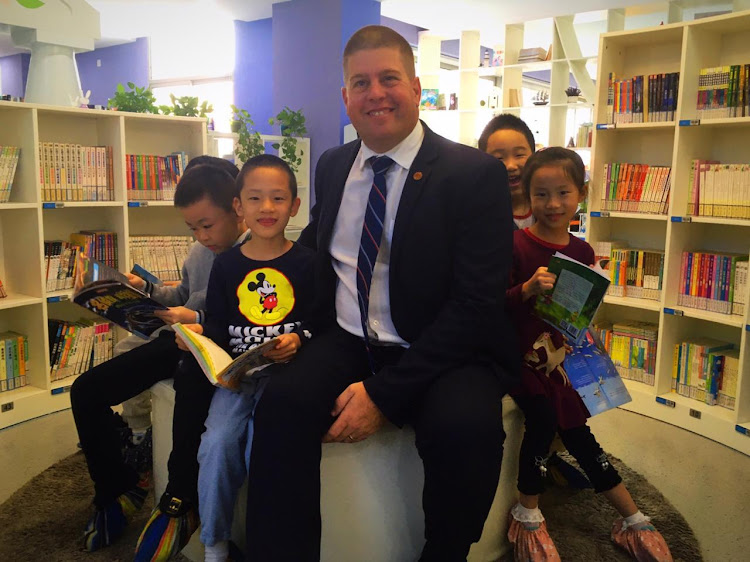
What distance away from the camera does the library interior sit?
1.78m

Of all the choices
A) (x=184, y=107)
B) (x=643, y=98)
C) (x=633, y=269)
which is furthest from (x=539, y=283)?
(x=184, y=107)

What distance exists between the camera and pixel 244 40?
862 centimetres

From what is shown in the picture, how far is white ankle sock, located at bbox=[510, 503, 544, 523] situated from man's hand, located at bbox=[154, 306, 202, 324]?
3.75ft

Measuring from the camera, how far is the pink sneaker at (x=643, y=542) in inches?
78.2

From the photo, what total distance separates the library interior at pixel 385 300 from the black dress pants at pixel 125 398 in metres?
0.01

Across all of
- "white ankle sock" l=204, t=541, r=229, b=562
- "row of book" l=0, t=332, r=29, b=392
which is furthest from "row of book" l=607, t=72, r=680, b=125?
"row of book" l=0, t=332, r=29, b=392

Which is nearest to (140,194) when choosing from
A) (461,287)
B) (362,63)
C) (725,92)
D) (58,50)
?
(58,50)

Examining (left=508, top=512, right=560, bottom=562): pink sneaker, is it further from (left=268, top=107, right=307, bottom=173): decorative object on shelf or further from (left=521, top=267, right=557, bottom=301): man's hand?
(left=268, top=107, right=307, bottom=173): decorative object on shelf

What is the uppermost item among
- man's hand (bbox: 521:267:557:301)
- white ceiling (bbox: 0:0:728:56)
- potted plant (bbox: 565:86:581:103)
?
white ceiling (bbox: 0:0:728:56)

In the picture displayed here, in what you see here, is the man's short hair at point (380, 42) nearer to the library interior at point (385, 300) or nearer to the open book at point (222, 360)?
the library interior at point (385, 300)

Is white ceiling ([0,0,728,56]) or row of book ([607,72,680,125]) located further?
white ceiling ([0,0,728,56])

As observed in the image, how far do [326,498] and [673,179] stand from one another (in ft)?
8.12

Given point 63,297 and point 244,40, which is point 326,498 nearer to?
point 63,297

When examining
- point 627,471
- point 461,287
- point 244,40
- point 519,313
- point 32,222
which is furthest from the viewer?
point 244,40
